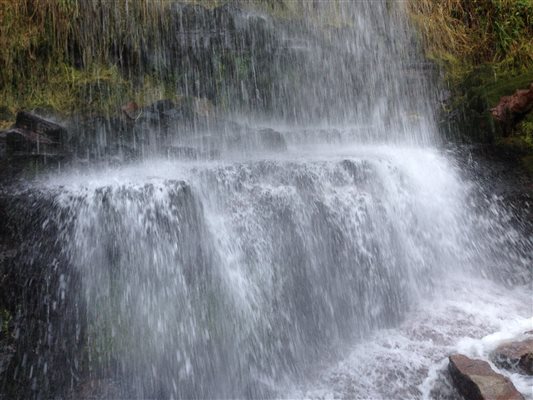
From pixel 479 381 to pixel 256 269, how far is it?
6.82 ft

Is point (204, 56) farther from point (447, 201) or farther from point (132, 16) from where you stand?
point (447, 201)

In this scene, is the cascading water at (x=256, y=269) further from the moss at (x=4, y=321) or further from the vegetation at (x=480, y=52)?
the vegetation at (x=480, y=52)

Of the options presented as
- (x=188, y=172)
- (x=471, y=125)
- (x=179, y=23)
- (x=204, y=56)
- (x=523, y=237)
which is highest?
(x=179, y=23)

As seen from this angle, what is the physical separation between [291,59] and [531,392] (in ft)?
19.1

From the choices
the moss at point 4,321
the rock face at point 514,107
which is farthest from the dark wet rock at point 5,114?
the rock face at point 514,107

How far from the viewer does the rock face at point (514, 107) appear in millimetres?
6000

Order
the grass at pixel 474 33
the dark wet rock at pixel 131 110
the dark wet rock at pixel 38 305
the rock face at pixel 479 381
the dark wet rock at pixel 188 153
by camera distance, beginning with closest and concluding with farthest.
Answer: the rock face at pixel 479 381 < the dark wet rock at pixel 38 305 < the dark wet rock at pixel 188 153 < the dark wet rock at pixel 131 110 < the grass at pixel 474 33

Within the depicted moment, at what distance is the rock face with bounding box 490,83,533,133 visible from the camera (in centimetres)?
600

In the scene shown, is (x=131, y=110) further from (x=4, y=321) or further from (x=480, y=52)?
(x=480, y=52)

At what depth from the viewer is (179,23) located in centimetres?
639

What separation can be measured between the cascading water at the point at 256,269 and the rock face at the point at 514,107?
3.36 ft

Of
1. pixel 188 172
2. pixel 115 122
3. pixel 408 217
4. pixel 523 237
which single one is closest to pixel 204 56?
pixel 115 122

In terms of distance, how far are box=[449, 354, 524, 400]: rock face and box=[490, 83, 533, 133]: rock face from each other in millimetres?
4032

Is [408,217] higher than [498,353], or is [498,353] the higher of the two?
[408,217]
